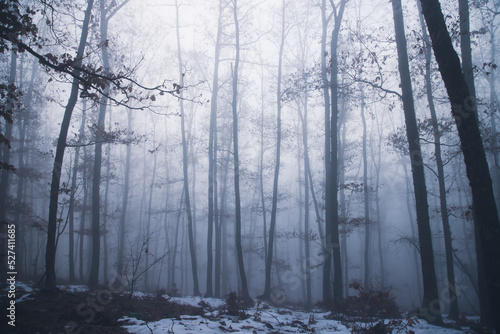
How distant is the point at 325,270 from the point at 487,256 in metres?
7.75

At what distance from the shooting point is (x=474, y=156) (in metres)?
4.20

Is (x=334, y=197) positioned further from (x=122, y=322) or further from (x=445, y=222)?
(x=122, y=322)

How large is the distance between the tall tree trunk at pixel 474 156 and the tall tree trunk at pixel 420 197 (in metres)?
3.41

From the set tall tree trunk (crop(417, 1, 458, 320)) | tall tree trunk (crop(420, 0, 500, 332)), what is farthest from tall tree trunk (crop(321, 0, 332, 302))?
tall tree trunk (crop(420, 0, 500, 332))

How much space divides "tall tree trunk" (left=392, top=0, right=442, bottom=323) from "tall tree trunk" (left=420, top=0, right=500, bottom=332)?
341cm

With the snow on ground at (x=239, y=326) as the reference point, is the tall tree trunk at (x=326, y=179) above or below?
above

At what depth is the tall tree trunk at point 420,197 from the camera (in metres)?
6.99

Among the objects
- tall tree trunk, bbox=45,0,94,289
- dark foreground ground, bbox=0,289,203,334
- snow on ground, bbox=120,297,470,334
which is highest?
tall tree trunk, bbox=45,0,94,289

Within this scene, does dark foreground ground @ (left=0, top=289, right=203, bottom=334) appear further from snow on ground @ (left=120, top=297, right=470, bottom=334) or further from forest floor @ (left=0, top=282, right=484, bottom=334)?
snow on ground @ (left=120, top=297, right=470, bottom=334)

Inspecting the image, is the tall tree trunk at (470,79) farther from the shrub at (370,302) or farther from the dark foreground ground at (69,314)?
the dark foreground ground at (69,314)

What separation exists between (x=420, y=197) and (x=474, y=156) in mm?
3643

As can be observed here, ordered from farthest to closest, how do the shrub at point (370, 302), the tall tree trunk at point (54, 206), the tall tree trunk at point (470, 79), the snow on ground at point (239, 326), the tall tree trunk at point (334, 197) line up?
the tall tree trunk at point (334, 197) → the tall tree trunk at point (470, 79) → the tall tree trunk at point (54, 206) → the shrub at point (370, 302) → the snow on ground at point (239, 326)

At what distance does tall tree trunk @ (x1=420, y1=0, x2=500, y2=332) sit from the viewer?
3939 mm

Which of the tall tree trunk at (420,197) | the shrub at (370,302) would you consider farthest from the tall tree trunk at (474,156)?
the tall tree trunk at (420,197)
